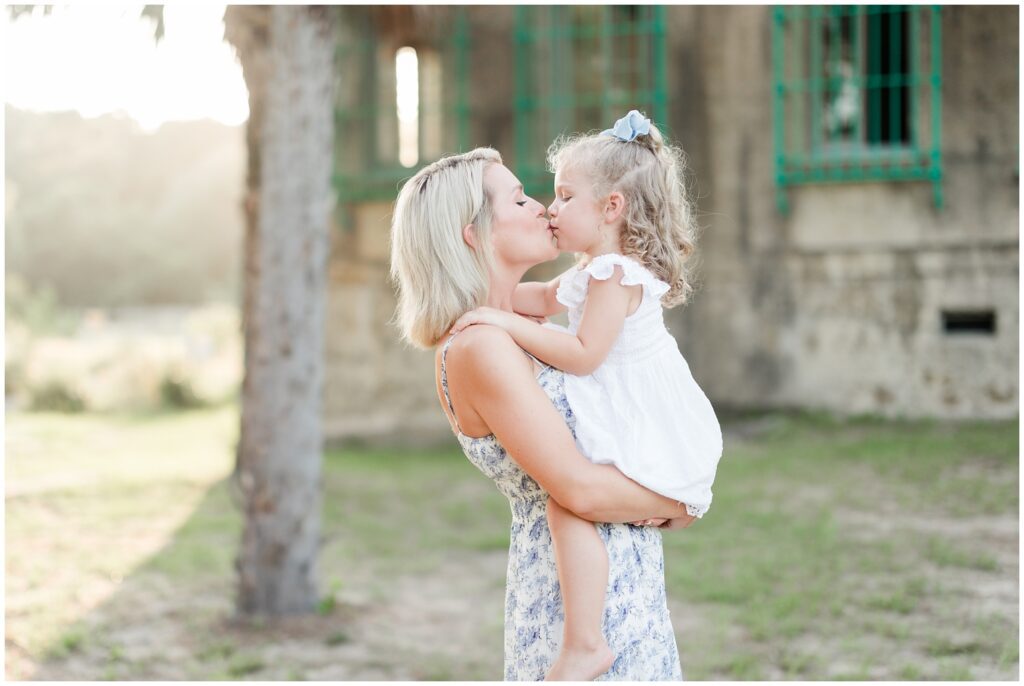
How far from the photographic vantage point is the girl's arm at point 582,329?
85.4 inches

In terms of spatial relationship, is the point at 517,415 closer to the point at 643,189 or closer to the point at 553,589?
the point at 553,589

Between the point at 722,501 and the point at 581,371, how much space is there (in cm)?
548

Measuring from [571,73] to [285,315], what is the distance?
18.5 feet

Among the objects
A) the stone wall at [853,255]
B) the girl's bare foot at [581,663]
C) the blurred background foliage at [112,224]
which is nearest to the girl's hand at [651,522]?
the girl's bare foot at [581,663]

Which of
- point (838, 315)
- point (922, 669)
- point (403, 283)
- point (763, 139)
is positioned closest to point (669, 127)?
point (763, 139)

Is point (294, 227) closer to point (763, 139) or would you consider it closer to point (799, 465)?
point (799, 465)

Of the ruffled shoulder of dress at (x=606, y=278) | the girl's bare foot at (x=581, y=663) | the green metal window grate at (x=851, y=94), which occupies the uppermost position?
the green metal window grate at (x=851, y=94)

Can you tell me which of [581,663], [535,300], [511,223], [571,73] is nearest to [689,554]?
[535,300]

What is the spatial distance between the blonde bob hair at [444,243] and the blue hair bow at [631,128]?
36 centimetres

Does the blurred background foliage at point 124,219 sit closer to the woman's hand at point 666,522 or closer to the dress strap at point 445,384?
the dress strap at point 445,384

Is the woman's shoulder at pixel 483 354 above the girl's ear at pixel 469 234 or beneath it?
beneath

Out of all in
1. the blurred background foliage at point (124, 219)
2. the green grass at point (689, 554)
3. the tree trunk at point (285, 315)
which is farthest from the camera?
the blurred background foliage at point (124, 219)

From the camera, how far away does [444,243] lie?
7.20 feet

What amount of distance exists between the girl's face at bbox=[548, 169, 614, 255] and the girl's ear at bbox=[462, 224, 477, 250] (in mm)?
272
